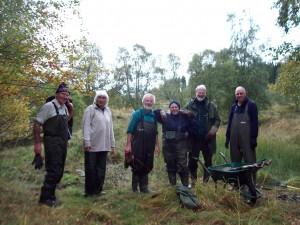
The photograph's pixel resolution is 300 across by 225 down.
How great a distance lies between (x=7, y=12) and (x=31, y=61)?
4.30 ft

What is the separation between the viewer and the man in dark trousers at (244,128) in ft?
15.9

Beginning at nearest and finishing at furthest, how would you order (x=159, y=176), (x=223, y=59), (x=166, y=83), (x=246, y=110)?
1. (x=246, y=110)
2. (x=159, y=176)
3. (x=223, y=59)
4. (x=166, y=83)

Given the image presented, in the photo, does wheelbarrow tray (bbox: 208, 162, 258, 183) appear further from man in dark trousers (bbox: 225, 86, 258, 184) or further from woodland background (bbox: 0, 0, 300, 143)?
woodland background (bbox: 0, 0, 300, 143)

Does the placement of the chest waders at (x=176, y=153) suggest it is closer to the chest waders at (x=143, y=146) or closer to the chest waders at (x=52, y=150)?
the chest waders at (x=143, y=146)

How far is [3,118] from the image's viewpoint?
24.1 ft

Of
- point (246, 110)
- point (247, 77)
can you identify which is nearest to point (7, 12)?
point (246, 110)

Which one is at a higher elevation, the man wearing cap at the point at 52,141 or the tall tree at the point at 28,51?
the tall tree at the point at 28,51

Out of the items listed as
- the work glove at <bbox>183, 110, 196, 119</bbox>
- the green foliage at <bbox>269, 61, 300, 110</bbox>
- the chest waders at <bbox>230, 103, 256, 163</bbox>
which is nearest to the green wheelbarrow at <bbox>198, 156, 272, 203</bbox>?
the chest waders at <bbox>230, 103, 256, 163</bbox>

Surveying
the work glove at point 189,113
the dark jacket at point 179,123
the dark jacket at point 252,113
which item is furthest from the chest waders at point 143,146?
the dark jacket at point 252,113

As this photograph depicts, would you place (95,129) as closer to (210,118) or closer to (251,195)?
(210,118)

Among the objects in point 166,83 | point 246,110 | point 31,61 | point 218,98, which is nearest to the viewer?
point 246,110

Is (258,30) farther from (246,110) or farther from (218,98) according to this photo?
(246,110)

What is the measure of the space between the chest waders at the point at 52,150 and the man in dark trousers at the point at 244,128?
2.92m

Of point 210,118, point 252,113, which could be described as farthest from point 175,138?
point 252,113
